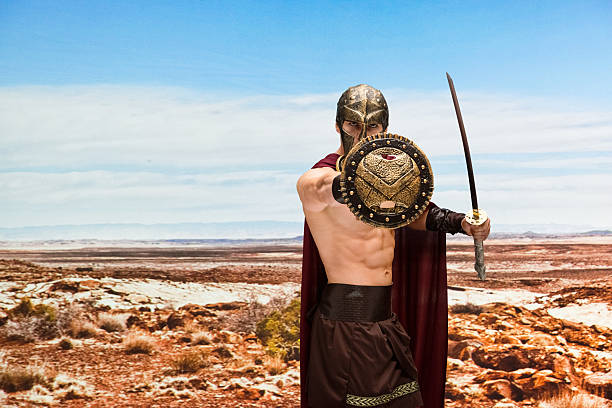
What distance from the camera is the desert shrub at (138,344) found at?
758cm

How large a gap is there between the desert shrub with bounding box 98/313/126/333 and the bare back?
590 cm

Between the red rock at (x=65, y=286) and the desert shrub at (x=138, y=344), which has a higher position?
the red rock at (x=65, y=286)

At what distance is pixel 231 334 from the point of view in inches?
316

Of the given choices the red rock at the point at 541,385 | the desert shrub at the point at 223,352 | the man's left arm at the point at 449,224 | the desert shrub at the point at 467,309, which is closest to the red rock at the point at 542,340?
the red rock at the point at 541,385

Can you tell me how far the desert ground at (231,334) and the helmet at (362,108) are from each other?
4.27 m

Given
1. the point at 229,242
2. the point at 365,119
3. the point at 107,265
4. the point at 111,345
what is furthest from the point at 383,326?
the point at 229,242

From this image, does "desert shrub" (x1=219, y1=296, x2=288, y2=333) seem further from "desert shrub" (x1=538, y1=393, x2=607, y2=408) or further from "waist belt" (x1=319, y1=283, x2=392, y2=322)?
"waist belt" (x1=319, y1=283, x2=392, y2=322)

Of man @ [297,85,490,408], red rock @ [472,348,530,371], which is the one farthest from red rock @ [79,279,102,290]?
man @ [297,85,490,408]

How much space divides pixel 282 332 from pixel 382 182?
5377mm

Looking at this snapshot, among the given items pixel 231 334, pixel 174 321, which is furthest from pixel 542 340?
pixel 174 321

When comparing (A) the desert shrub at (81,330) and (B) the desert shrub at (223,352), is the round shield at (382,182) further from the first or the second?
(A) the desert shrub at (81,330)

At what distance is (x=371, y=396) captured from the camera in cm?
277

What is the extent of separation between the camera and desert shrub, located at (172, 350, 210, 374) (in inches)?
283

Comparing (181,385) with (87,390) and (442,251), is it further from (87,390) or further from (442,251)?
(442,251)
